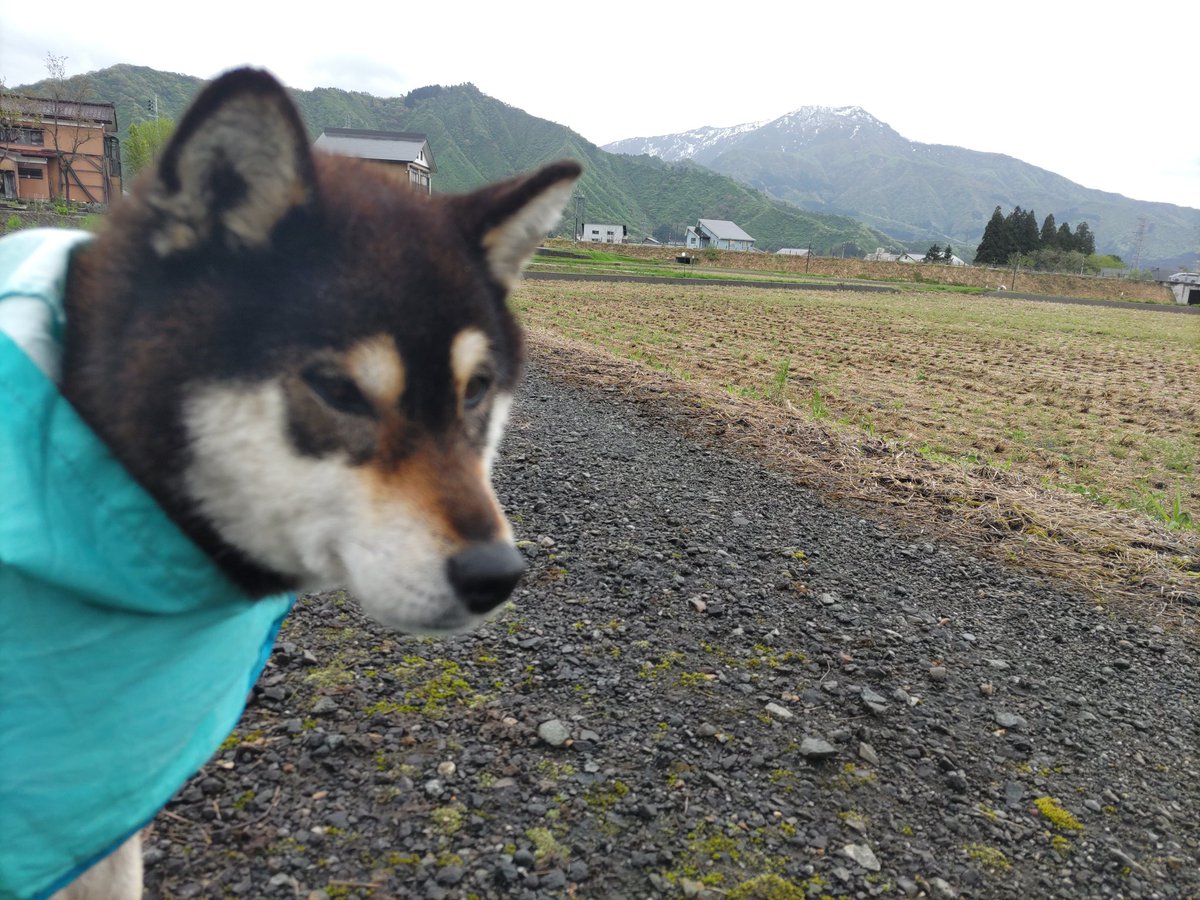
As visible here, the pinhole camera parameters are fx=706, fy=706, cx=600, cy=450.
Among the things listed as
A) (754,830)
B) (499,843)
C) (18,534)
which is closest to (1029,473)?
(754,830)

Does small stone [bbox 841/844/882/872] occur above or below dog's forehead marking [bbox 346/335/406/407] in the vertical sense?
below

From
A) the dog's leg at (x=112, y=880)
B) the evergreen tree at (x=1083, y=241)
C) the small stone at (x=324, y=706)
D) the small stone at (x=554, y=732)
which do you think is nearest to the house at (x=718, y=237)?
the evergreen tree at (x=1083, y=241)

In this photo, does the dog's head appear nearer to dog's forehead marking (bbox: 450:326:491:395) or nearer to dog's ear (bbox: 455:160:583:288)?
dog's forehead marking (bbox: 450:326:491:395)

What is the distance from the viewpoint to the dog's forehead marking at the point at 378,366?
1.70 m

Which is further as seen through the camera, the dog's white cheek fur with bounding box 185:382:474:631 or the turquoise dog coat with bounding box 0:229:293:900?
the dog's white cheek fur with bounding box 185:382:474:631

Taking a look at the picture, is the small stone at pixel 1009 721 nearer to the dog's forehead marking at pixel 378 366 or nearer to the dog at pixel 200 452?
the dog at pixel 200 452

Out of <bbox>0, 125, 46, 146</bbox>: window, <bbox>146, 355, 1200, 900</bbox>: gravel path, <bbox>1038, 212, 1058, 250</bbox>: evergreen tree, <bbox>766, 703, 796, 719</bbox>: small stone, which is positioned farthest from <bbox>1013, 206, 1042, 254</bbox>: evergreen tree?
<bbox>766, 703, 796, 719</bbox>: small stone

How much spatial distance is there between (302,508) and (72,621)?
1.73 ft

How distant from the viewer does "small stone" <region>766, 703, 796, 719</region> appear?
124 inches

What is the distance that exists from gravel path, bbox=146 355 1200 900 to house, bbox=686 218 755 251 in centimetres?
11805

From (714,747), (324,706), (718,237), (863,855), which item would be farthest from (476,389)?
(718,237)

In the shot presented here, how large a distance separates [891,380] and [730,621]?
934 centimetres

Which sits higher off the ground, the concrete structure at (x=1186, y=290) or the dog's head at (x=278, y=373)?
the concrete structure at (x=1186, y=290)

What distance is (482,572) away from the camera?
5.40 ft
